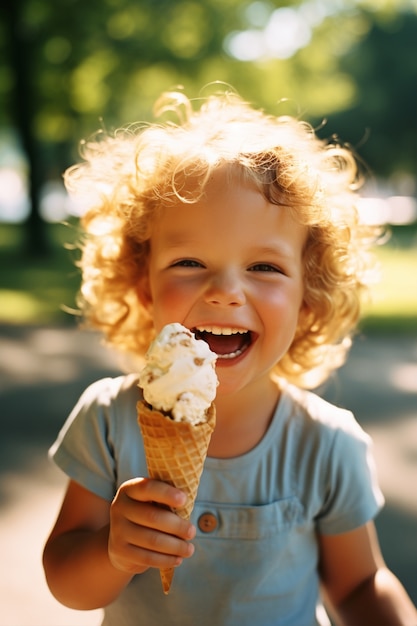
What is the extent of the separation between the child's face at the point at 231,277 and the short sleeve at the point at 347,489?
0.34 metres

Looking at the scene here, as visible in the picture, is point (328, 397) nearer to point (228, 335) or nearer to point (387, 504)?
point (387, 504)

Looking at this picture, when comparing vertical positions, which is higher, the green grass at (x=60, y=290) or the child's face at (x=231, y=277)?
the child's face at (x=231, y=277)

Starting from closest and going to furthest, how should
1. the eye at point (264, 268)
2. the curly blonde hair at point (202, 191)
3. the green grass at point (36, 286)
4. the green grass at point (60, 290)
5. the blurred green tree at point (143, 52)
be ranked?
the eye at point (264, 268)
the curly blonde hair at point (202, 191)
the green grass at point (60, 290)
the green grass at point (36, 286)
the blurred green tree at point (143, 52)

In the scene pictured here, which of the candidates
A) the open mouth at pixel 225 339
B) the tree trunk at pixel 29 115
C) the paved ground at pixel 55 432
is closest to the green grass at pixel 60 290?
the tree trunk at pixel 29 115

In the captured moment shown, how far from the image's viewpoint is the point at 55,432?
15.4 feet

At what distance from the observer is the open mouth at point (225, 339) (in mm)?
1853

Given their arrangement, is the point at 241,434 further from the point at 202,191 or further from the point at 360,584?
the point at 202,191

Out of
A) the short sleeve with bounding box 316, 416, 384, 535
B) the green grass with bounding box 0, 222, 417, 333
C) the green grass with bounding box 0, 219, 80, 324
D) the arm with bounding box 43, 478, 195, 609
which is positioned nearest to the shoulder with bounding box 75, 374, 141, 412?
the arm with bounding box 43, 478, 195, 609

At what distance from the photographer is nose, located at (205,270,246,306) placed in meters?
1.82

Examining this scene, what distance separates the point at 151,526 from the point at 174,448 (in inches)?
6.4

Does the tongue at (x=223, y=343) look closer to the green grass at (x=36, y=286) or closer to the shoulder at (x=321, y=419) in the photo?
the shoulder at (x=321, y=419)

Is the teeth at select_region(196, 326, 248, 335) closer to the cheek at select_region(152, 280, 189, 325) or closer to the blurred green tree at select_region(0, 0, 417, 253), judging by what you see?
the cheek at select_region(152, 280, 189, 325)

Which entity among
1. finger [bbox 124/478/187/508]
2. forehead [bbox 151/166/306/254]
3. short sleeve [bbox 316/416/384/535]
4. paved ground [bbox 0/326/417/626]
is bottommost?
paved ground [bbox 0/326/417/626]

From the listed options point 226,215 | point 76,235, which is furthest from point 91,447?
point 76,235
